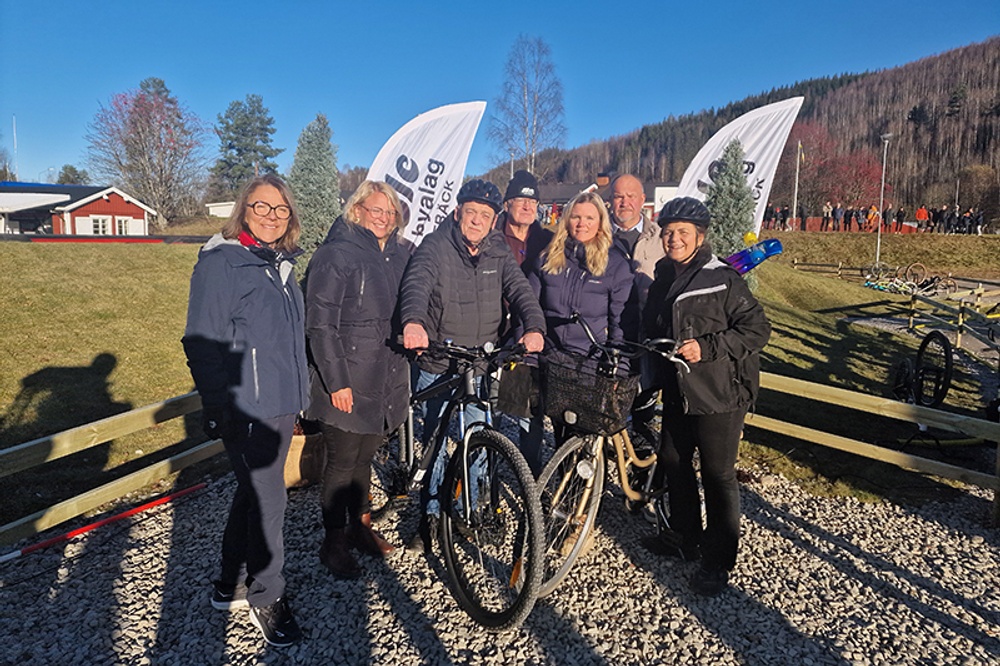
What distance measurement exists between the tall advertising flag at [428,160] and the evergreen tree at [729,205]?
Answer: 589 cm

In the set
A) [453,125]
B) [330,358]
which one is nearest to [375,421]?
[330,358]

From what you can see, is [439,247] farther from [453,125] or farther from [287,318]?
[453,125]

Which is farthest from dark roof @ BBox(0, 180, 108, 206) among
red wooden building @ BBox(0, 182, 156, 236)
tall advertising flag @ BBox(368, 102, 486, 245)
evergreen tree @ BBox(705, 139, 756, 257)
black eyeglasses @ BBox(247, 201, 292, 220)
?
black eyeglasses @ BBox(247, 201, 292, 220)

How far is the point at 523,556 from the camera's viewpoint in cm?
298

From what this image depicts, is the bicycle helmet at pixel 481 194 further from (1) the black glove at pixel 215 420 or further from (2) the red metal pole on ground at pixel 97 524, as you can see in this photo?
(2) the red metal pole on ground at pixel 97 524

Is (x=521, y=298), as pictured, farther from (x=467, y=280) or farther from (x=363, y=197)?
(x=363, y=197)

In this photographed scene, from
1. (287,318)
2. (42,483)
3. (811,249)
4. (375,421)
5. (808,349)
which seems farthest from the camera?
(811,249)

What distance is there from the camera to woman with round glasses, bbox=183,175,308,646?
2629 millimetres

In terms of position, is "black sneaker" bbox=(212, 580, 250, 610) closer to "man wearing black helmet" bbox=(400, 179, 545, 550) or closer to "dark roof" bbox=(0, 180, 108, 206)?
"man wearing black helmet" bbox=(400, 179, 545, 550)

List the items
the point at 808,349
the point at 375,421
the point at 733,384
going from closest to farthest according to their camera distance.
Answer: the point at 733,384, the point at 375,421, the point at 808,349

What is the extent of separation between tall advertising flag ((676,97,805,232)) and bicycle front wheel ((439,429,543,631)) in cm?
963

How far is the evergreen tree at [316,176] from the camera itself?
18.2 metres

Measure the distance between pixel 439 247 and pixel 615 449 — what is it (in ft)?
5.40

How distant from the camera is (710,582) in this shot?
11.4 ft
